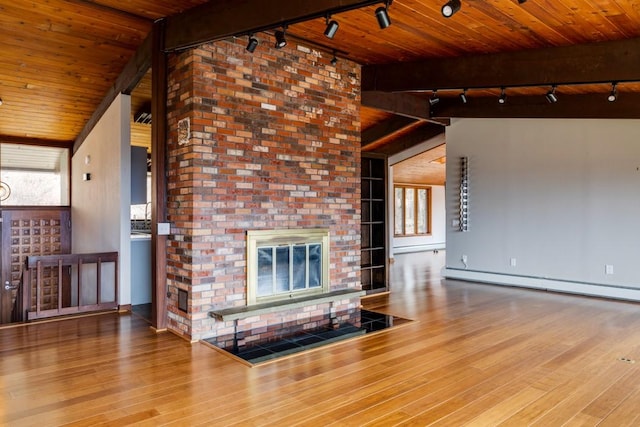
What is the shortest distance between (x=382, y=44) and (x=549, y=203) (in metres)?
3.95

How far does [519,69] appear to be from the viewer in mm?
4699

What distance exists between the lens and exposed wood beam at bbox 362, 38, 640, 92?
4.17 metres

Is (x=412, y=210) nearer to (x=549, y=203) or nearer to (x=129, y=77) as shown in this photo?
(x=549, y=203)

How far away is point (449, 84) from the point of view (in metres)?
5.15

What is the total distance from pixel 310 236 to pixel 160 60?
2387 millimetres

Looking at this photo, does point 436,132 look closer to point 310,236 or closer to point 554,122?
point 554,122

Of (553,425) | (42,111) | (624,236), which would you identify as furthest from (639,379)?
(42,111)

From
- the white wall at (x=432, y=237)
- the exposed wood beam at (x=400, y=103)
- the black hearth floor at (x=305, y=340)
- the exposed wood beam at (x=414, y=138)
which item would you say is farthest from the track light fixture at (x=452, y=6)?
the white wall at (x=432, y=237)

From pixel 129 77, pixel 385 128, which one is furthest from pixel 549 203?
pixel 129 77

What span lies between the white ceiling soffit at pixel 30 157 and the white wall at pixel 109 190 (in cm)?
110

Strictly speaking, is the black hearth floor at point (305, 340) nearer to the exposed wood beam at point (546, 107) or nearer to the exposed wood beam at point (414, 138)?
the exposed wood beam at point (546, 107)

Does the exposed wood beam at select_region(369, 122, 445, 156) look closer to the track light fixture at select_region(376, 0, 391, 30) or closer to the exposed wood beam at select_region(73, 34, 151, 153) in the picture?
the exposed wood beam at select_region(73, 34, 151, 153)

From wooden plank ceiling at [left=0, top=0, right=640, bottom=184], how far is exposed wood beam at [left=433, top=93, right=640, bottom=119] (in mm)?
15

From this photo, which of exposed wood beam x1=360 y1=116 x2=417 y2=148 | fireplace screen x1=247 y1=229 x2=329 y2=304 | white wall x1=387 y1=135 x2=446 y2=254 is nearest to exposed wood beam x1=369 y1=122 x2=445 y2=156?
exposed wood beam x1=360 y1=116 x2=417 y2=148
